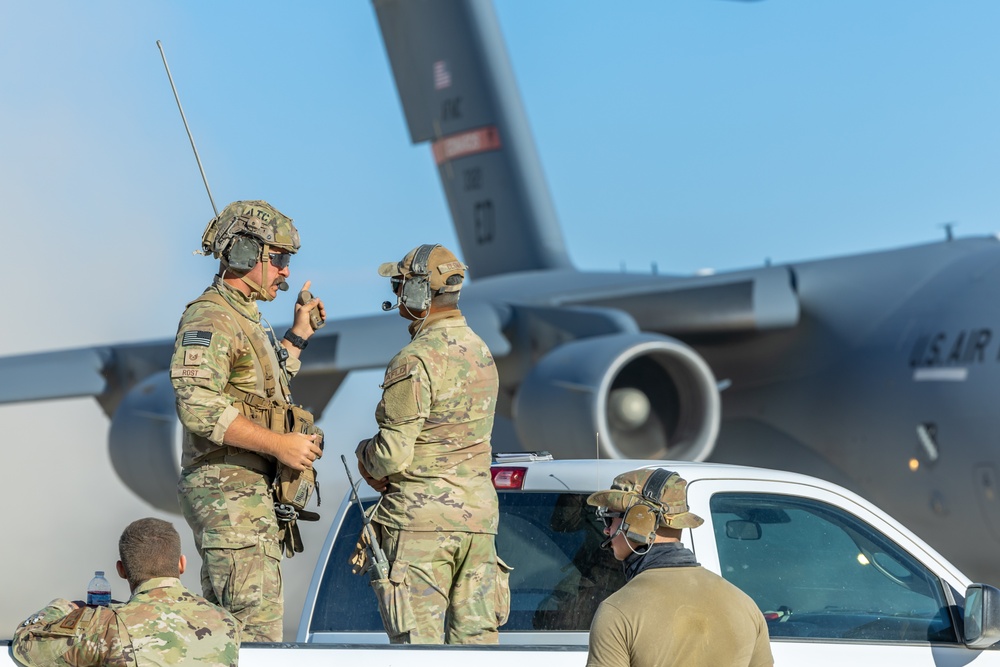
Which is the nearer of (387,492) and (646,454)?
(387,492)

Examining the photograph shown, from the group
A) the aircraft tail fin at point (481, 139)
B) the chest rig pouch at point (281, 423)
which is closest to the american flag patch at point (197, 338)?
the chest rig pouch at point (281, 423)

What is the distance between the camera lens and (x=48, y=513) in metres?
21.9

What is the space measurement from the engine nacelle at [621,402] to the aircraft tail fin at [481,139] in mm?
4660

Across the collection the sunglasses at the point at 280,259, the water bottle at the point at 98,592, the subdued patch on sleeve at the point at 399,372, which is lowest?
the water bottle at the point at 98,592

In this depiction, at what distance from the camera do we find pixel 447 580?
11.0 ft

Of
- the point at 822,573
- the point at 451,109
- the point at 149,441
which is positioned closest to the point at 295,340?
the point at 822,573

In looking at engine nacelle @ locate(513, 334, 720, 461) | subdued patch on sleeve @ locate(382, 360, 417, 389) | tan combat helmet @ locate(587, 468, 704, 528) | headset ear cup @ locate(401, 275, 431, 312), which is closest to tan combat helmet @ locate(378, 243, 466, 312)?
headset ear cup @ locate(401, 275, 431, 312)

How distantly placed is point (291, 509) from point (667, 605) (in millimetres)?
1339

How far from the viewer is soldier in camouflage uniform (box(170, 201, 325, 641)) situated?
133 inches

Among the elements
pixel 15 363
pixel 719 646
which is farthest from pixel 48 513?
pixel 719 646

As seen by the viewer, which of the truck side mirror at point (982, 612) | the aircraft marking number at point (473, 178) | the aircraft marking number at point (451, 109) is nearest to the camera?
the truck side mirror at point (982, 612)

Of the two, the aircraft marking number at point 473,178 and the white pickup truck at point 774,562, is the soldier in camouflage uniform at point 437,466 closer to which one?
the white pickup truck at point 774,562

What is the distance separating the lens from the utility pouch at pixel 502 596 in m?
3.43

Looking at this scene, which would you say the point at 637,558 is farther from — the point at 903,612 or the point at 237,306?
the point at 237,306
